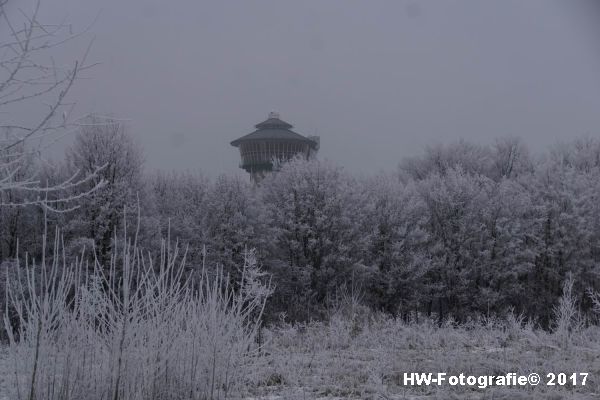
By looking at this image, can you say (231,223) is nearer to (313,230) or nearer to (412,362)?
(313,230)

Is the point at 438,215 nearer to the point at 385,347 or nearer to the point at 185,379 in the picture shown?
the point at 385,347

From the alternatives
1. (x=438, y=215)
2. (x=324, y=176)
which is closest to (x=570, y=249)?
(x=438, y=215)

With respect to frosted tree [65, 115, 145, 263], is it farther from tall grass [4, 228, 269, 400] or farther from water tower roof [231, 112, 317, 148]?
water tower roof [231, 112, 317, 148]

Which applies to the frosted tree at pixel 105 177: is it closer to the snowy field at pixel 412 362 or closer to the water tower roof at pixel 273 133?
the snowy field at pixel 412 362

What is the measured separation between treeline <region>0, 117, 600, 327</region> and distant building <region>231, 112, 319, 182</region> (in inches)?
1805

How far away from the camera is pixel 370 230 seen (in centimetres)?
3631

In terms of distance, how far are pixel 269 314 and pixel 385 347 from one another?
16833 mm

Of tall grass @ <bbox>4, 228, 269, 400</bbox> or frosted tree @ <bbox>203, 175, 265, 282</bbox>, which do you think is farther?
frosted tree @ <bbox>203, 175, 265, 282</bbox>

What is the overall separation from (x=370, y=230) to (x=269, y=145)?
5036 centimetres

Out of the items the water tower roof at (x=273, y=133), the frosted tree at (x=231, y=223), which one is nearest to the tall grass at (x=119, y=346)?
the frosted tree at (x=231, y=223)

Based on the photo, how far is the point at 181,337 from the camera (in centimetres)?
625

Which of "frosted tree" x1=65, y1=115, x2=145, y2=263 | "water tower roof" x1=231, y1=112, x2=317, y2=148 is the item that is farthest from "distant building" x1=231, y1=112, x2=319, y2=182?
A: "frosted tree" x1=65, y1=115, x2=145, y2=263

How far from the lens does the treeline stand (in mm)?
32281

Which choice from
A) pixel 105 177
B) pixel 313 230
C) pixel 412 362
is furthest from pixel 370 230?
pixel 412 362
